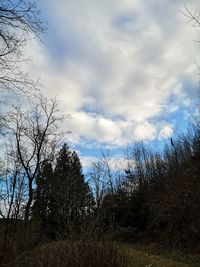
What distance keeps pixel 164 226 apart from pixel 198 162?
5.19 metres

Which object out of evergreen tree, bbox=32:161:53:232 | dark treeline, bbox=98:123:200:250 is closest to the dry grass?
dark treeline, bbox=98:123:200:250

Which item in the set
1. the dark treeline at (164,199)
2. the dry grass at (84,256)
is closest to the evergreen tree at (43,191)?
the dark treeline at (164,199)

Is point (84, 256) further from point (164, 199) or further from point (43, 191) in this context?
point (43, 191)

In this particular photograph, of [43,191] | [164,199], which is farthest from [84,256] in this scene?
[43,191]

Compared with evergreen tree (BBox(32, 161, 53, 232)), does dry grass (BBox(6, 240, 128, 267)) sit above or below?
below

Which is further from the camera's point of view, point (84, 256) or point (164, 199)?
point (164, 199)

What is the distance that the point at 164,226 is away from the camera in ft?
83.4

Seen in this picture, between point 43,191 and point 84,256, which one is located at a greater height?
point 43,191

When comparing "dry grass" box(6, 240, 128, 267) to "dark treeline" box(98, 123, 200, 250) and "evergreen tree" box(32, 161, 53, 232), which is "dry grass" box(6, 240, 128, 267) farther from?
"evergreen tree" box(32, 161, 53, 232)

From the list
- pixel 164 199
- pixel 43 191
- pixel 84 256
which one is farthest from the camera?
pixel 43 191

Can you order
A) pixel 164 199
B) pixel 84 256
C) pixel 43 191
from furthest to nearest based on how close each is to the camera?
pixel 43 191 → pixel 164 199 → pixel 84 256

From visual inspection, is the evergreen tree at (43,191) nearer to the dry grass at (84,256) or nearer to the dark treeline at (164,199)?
the dark treeline at (164,199)

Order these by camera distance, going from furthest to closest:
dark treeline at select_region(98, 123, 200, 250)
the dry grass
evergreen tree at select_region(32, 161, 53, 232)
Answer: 1. evergreen tree at select_region(32, 161, 53, 232)
2. dark treeline at select_region(98, 123, 200, 250)
3. the dry grass

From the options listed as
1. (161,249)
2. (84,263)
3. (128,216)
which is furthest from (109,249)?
(128,216)
